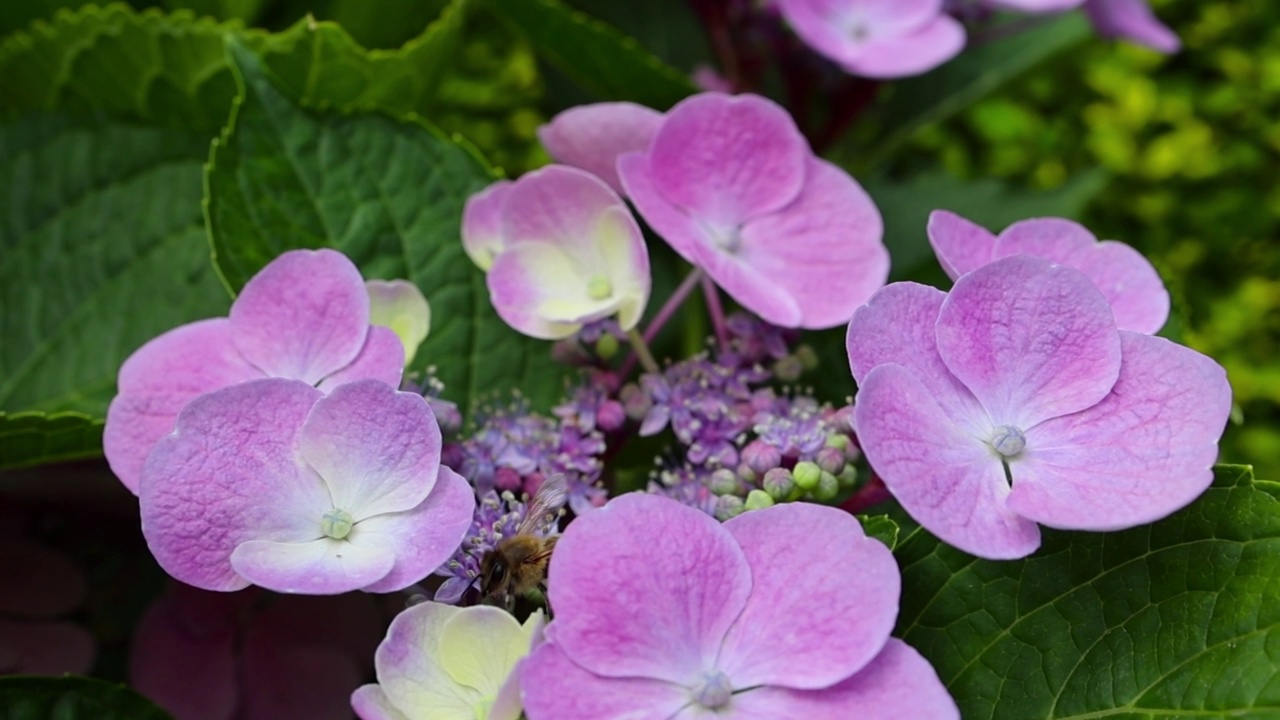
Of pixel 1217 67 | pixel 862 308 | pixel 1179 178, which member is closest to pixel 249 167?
pixel 862 308

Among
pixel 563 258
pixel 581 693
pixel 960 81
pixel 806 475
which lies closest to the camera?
pixel 581 693

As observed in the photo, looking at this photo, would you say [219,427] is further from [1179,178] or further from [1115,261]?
[1179,178]

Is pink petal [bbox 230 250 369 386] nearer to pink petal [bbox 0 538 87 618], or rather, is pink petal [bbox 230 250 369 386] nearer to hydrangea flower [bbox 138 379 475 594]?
hydrangea flower [bbox 138 379 475 594]

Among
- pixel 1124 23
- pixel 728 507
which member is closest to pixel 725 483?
pixel 728 507

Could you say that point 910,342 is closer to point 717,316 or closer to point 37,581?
point 717,316

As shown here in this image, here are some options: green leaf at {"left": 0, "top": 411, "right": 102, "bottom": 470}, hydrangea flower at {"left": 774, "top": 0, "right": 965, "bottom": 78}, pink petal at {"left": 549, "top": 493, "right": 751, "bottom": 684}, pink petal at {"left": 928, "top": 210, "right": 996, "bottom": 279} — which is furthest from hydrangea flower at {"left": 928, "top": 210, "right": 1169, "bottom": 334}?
green leaf at {"left": 0, "top": 411, "right": 102, "bottom": 470}

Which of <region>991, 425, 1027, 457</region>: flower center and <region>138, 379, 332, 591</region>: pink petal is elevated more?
<region>138, 379, 332, 591</region>: pink petal
